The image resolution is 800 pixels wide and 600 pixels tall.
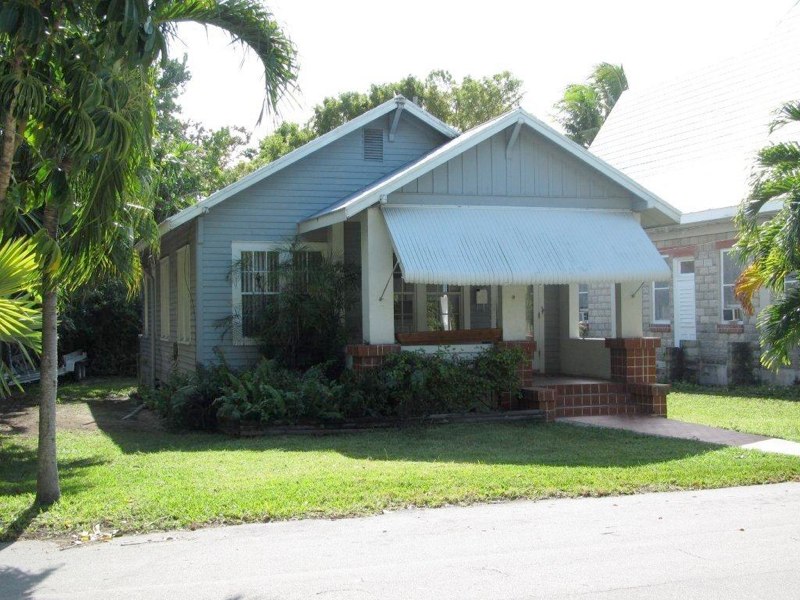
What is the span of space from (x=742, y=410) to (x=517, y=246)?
4.84 metres

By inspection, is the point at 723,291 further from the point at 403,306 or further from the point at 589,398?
the point at 403,306

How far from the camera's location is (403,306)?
16750 millimetres

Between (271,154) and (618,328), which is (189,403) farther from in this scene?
(271,154)

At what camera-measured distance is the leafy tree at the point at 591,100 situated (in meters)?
33.9

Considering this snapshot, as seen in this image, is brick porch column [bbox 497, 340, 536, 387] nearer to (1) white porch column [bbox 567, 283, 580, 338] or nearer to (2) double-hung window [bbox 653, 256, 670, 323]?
(1) white porch column [bbox 567, 283, 580, 338]

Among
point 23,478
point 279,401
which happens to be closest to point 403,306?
point 279,401

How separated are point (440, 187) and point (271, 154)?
78.1 feet

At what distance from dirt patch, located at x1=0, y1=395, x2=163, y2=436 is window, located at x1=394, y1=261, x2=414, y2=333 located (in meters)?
4.54

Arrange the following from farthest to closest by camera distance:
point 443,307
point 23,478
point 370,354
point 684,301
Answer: point 684,301, point 443,307, point 370,354, point 23,478

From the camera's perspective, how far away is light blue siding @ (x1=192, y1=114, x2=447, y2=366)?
50.1 ft

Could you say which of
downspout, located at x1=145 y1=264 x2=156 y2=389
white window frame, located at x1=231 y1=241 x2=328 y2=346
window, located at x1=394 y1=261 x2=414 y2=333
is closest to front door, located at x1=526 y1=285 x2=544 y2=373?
window, located at x1=394 y1=261 x2=414 y2=333

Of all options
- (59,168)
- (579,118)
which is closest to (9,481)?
(59,168)

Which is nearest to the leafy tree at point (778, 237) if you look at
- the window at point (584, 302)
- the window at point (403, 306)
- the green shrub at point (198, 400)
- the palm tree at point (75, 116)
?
the window at point (403, 306)

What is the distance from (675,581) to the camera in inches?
236
